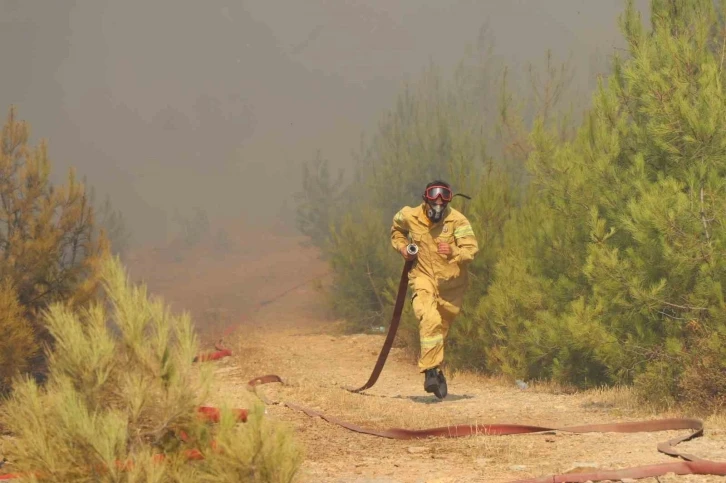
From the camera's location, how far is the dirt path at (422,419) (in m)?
4.91

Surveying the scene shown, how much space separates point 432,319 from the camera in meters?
8.08

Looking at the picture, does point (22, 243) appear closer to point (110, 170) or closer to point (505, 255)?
point (505, 255)

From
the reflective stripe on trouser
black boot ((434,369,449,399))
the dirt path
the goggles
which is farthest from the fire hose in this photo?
black boot ((434,369,449,399))

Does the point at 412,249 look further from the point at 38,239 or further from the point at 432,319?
the point at 38,239

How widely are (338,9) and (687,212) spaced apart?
115m

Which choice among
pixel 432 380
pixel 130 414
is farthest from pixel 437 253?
pixel 130 414

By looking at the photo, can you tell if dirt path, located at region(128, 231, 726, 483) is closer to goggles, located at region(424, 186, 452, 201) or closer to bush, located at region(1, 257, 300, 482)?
bush, located at region(1, 257, 300, 482)

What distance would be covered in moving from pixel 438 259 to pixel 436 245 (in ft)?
0.42

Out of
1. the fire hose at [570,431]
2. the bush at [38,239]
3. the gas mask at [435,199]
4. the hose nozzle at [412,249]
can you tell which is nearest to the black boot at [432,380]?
the fire hose at [570,431]

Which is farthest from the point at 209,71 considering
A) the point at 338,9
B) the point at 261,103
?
the point at 338,9

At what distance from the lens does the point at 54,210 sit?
11.6m

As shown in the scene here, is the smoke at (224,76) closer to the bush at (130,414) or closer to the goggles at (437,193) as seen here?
the goggles at (437,193)

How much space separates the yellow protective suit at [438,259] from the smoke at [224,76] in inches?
1853

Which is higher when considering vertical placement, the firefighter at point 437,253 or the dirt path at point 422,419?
the firefighter at point 437,253
